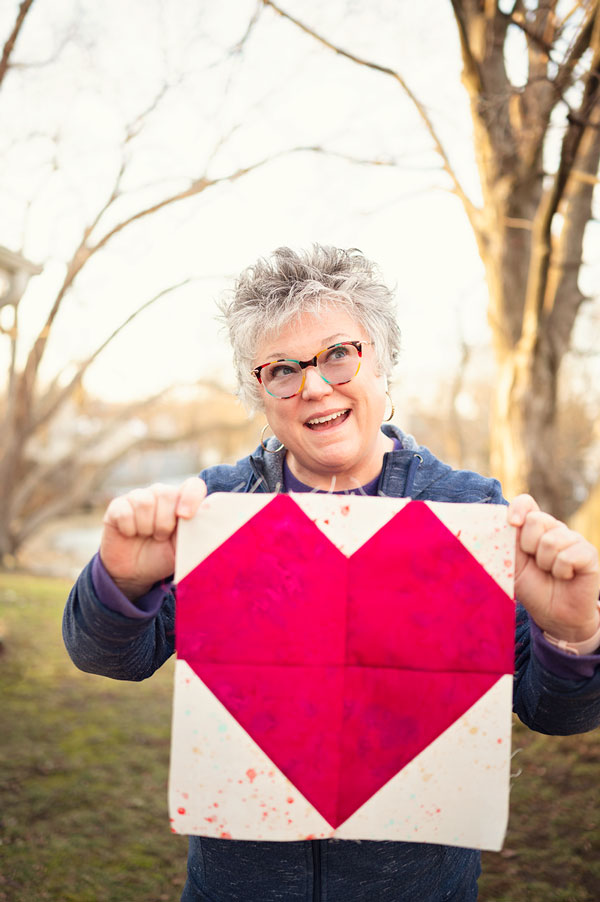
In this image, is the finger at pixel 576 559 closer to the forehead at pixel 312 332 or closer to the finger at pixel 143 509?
the forehead at pixel 312 332

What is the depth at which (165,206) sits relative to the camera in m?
7.04

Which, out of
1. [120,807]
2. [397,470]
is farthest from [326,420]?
[120,807]

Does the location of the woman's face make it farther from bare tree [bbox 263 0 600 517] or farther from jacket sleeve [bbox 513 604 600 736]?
bare tree [bbox 263 0 600 517]

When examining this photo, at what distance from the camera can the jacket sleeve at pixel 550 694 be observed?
1430 millimetres

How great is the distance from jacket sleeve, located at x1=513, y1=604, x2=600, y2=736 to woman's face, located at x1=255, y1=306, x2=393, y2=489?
2.06ft

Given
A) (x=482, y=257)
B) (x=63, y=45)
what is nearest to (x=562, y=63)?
(x=482, y=257)

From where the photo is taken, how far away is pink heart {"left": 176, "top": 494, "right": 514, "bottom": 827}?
143 cm

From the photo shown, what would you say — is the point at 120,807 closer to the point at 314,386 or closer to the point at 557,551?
the point at 314,386

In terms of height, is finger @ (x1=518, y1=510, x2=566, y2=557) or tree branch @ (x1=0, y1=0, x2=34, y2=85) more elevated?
tree branch @ (x1=0, y1=0, x2=34, y2=85)

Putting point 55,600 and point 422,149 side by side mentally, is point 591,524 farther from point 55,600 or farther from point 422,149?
point 55,600

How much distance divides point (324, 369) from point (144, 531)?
2.06 ft

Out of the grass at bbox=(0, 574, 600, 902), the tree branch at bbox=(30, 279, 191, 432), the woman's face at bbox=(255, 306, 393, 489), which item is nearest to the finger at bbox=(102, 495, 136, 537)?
the woman's face at bbox=(255, 306, 393, 489)

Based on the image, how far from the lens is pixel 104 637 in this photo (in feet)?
4.90

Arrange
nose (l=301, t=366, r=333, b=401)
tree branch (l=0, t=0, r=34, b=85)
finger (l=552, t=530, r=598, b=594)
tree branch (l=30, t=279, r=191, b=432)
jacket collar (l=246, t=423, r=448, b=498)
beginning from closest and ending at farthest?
1. finger (l=552, t=530, r=598, b=594)
2. nose (l=301, t=366, r=333, b=401)
3. jacket collar (l=246, t=423, r=448, b=498)
4. tree branch (l=0, t=0, r=34, b=85)
5. tree branch (l=30, t=279, r=191, b=432)
